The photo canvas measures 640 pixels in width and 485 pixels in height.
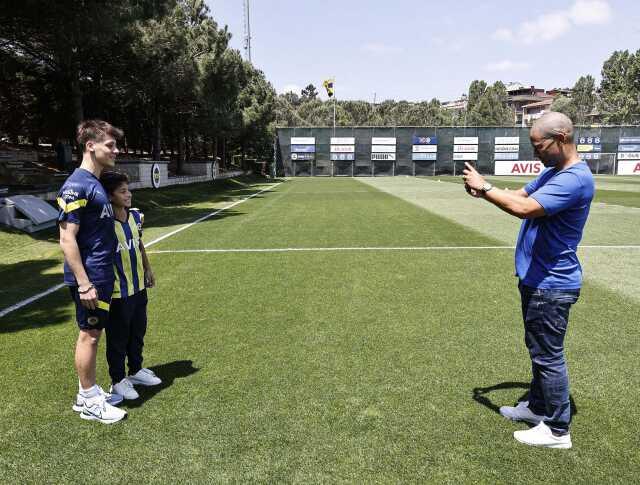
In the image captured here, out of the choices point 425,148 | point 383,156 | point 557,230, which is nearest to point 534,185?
point 557,230

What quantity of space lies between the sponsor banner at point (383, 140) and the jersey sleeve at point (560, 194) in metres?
53.2

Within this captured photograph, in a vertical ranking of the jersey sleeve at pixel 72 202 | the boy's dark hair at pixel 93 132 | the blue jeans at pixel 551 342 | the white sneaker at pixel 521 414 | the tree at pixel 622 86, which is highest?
the tree at pixel 622 86

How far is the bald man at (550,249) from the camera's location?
112 inches

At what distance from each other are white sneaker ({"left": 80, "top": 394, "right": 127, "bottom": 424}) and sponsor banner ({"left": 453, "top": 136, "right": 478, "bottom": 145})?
55.3 metres

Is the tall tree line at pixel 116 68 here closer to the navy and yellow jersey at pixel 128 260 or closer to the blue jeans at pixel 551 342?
the navy and yellow jersey at pixel 128 260

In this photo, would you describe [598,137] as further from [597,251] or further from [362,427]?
[362,427]

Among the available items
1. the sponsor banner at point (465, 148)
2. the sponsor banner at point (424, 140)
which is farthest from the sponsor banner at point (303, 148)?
the sponsor banner at point (465, 148)

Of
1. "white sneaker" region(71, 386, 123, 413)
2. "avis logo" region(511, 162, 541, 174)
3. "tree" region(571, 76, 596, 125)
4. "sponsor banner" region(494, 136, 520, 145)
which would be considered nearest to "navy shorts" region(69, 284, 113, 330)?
"white sneaker" region(71, 386, 123, 413)

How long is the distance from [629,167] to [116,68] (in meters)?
53.9

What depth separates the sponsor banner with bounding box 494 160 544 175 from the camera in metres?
53.9

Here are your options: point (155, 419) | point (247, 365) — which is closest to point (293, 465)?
point (155, 419)

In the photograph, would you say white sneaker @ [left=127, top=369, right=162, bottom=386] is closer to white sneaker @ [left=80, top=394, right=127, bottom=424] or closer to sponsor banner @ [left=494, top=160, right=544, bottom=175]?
white sneaker @ [left=80, top=394, right=127, bottom=424]

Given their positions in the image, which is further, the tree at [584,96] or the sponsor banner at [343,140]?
the tree at [584,96]

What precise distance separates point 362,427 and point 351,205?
56.1 ft
